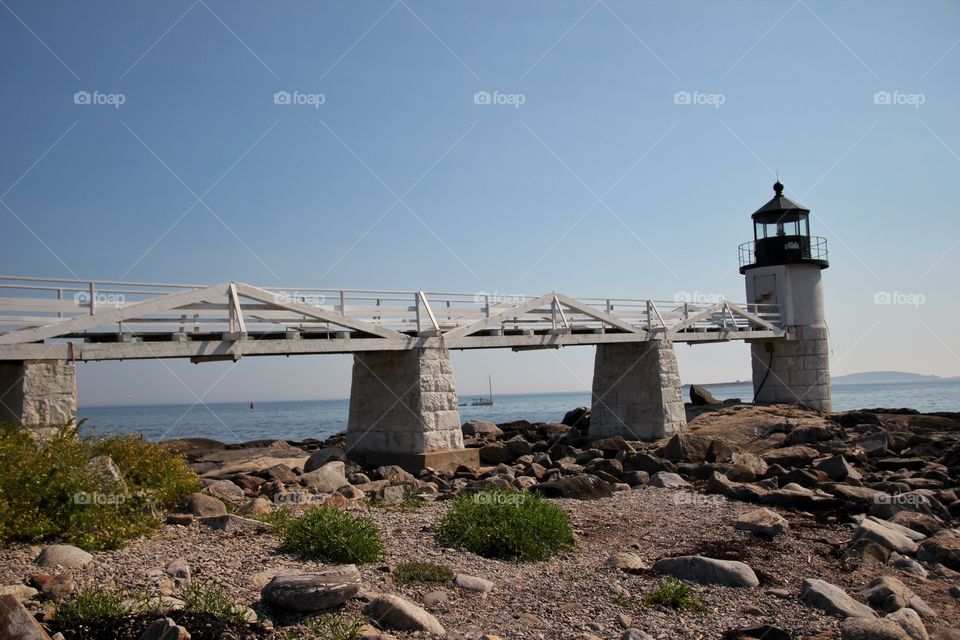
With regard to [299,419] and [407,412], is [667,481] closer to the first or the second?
[407,412]

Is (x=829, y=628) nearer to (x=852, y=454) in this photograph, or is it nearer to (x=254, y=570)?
(x=254, y=570)

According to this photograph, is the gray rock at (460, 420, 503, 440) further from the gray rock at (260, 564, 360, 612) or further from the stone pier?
the gray rock at (260, 564, 360, 612)

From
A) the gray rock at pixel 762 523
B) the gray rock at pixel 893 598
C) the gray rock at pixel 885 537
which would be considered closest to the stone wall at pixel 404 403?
the gray rock at pixel 762 523

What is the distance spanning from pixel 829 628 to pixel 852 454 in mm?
11120

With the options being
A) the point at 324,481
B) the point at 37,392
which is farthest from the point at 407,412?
the point at 37,392

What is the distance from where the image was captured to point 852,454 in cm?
1647

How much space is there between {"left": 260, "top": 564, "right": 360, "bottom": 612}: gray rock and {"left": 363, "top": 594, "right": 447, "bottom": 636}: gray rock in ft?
0.77

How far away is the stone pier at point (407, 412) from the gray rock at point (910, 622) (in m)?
9.92

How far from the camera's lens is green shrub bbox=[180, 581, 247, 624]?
5609mm

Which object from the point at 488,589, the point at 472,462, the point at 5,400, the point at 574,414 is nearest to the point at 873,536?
the point at 488,589

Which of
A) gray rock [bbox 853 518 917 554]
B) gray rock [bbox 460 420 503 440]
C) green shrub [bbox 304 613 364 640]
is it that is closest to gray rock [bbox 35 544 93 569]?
green shrub [bbox 304 613 364 640]

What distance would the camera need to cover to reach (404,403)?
16.2 metres

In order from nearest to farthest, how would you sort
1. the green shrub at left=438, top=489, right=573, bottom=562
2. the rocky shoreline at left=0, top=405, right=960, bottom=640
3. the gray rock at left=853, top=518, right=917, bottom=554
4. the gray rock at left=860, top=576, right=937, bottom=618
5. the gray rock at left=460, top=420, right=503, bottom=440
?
the rocky shoreline at left=0, top=405, right=960, bottom=640
the gray rock at left=860, top=576, right=937, bottom=618
the green shrub at left=438, top=489, right=573, bottom=562
the gray rock at left=853, top=518, right=917, bottom=554
the gray rock at left=460, top=420, right=503, bottom=440

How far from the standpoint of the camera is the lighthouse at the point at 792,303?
29.3 m
